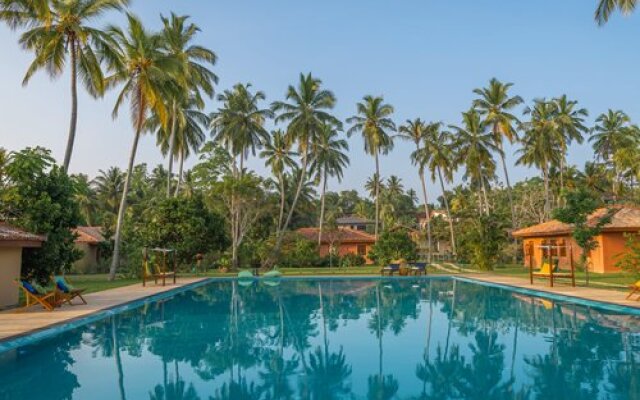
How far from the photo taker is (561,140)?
1462 inches

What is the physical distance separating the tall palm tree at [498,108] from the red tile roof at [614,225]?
9.19 metres

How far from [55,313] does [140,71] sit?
13.9 m

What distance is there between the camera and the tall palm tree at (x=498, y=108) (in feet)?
117

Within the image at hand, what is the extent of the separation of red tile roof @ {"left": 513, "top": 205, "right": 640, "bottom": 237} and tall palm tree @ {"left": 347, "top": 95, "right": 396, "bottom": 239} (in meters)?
13.1

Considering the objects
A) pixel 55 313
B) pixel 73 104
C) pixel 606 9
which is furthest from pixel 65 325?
pixel 606 9

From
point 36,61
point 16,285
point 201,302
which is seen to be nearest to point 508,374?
point 201,302

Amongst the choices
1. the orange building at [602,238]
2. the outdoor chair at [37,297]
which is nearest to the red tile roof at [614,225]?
the orange building at [602,238]

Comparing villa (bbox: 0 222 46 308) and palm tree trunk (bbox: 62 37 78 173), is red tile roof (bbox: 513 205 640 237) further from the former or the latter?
palm tree trunk (bbox: 62 37 78 173)

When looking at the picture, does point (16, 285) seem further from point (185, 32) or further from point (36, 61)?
point (185, 32)

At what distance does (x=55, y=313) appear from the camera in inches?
475

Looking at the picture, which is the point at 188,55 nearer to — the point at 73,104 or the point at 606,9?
the point at 73,104

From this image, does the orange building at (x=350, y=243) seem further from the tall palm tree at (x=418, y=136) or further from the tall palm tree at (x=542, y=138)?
the tall palm tree at (x=542, y=138)

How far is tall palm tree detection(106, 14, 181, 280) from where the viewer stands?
21.5 meters

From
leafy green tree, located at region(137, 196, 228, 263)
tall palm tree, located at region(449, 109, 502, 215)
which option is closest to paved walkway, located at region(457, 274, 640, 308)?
leafy green tree, located at region(137, 196, 228, 263)
